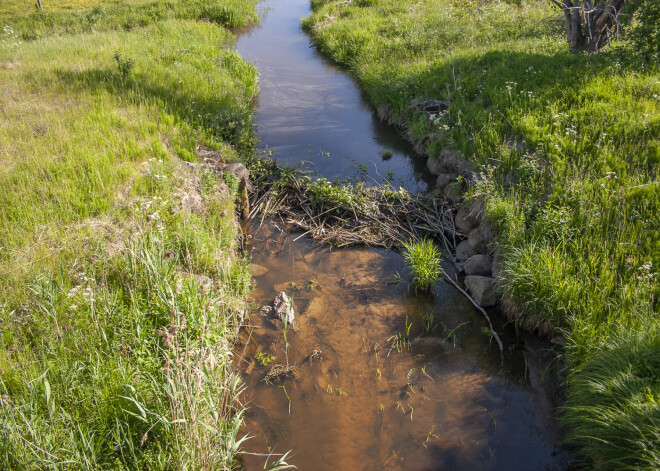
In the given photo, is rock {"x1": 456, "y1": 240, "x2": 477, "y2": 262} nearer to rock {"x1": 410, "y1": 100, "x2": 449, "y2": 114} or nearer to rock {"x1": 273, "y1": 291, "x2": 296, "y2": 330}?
rock {"x1": 273, "y1": 291, "x2": 296, "y2": 330}

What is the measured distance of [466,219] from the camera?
25.6 ft

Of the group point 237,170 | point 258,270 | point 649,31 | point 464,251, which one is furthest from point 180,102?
point 649,31

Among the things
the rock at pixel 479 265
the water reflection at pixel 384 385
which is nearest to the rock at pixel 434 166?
the rock at pixel 479 265

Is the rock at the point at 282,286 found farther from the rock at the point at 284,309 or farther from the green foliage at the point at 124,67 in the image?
the green foliage at the point at 124,67

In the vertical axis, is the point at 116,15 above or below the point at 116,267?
above

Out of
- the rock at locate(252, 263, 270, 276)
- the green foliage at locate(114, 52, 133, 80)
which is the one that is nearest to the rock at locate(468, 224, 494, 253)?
the rock at locate(252, 263, 270, 276)

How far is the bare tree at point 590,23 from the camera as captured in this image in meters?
11.0

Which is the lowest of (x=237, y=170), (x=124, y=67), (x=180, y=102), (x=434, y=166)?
(x=434, y=166)

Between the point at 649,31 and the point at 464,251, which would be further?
the point at 649,31

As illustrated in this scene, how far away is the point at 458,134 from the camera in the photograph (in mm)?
9344

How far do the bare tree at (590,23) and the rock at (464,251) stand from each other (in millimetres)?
7085

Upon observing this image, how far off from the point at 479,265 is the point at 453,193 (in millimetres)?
2056

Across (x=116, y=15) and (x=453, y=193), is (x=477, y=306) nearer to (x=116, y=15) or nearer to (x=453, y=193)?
(x=453, y=193)

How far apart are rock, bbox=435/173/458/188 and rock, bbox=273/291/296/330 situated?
427 cm
